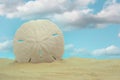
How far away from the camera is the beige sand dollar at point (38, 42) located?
13.4 metres

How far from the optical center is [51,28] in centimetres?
1391

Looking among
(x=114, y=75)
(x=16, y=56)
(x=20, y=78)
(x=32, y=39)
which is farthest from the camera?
(x=16, y=56)

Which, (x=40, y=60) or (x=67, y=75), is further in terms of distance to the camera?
(x=40, y=60)

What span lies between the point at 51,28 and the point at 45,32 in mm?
479

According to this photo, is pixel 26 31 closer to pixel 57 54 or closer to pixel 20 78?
pixel 57 54

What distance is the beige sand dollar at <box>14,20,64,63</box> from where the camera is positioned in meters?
13.4

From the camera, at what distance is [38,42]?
1342 centimetres

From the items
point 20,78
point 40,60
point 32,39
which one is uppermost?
A: point 32,39

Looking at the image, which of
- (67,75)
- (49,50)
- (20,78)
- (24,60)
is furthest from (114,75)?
(24,60)

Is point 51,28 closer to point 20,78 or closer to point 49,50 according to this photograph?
point 49,50

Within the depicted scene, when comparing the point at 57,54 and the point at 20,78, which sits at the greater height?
the point at 57,54

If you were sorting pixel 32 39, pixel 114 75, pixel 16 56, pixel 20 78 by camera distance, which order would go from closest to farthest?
1. pixel 20 78
2. pixel 114 75
3. pixel 32 39
4. pixel 16 56

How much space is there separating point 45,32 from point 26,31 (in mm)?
1020

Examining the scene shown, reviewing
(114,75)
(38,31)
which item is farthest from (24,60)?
(114,75)
